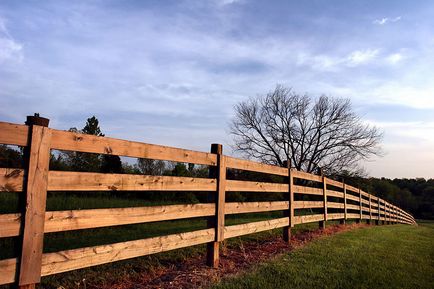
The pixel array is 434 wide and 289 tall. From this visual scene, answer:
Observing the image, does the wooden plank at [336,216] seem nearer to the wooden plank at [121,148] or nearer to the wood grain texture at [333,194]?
the wood grain texture at [333,194]

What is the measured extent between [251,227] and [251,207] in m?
0.34

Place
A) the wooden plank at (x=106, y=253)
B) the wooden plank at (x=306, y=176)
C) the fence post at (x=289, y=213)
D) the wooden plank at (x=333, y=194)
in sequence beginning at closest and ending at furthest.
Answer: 1. the wooden plank at (x=106, y=253)
2. the fence post at (x=289, y=213)
3. the wooden plank at (x=306, y=176)
4. the wooden plank at (x=333, y=194)

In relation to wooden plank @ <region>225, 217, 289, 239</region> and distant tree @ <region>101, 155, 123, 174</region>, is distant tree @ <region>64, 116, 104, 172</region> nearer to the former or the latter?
distant tree @ <region>101, 155, 123, 174</region>

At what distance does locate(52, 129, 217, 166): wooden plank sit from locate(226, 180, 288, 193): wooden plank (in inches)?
28.5

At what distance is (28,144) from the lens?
117 inches

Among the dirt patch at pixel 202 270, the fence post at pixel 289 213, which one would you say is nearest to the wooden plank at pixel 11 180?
the dirt patch at pixel 202 270

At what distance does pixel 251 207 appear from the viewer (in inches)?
249

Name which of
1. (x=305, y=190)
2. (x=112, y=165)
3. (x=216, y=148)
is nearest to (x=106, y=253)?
(x=216, y=148)

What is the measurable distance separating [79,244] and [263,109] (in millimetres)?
28096

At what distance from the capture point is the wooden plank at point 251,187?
576 cm

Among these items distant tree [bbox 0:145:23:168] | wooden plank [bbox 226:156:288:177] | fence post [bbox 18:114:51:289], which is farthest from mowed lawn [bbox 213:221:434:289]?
distant tree [bbox 0:145:23:168]

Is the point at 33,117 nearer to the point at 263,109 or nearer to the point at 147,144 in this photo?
the point at 147,144

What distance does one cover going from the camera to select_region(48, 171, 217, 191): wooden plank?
3.21 metres

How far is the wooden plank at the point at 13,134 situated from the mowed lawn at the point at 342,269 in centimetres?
250
